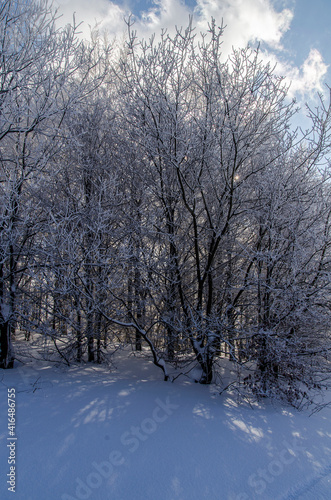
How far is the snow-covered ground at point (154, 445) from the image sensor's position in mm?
2262

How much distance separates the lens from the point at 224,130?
15.4ft

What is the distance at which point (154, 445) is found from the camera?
9.26 ft

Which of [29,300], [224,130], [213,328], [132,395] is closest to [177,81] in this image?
[224,130]

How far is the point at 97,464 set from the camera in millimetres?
2445

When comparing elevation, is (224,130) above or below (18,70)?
below

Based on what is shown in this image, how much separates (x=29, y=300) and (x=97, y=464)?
316 centimetres

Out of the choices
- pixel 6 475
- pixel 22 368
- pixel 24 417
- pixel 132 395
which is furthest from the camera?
pixel 22 368

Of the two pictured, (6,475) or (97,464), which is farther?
(97,464)

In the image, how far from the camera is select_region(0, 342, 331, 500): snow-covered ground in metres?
2.26

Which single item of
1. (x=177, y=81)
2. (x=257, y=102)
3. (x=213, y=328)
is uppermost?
(x=177, y=81)

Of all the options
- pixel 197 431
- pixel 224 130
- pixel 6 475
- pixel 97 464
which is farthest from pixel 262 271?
pixel 6 475

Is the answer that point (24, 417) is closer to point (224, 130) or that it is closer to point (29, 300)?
point (29, 300)

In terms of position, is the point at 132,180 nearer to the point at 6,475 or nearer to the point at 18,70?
the point at 18,70

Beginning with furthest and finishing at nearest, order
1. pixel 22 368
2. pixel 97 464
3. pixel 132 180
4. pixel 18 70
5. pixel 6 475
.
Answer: pixel 132 180
pixel 22 368
pixel 18 70
pixel 97 464
pixel 6 475
